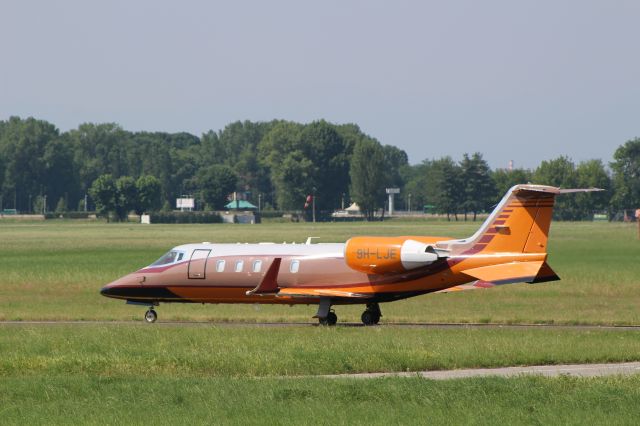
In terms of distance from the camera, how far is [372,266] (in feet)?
125

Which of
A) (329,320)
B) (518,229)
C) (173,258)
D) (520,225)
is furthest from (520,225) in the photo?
(173,258)

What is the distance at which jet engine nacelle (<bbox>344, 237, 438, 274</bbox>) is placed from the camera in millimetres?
37594

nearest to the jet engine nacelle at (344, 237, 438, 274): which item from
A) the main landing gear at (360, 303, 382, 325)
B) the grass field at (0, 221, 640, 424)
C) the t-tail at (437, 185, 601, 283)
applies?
the t-tail at (437, 185, 601, 283)

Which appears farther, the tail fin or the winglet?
the winglet

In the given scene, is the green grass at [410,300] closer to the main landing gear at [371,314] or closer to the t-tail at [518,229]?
the main landing gear at [371,314]

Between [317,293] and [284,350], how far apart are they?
29.4 feet

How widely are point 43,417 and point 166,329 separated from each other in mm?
15828

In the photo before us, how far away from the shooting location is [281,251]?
4009 cm

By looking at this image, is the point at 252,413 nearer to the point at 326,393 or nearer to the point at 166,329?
the point at 326,393

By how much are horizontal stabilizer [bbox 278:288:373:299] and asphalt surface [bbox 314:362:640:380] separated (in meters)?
11.4

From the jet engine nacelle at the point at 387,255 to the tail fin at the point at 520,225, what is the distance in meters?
1.11

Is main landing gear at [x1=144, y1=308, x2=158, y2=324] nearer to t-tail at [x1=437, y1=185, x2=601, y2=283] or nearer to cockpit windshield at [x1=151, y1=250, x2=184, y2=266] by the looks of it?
cockpit windshield at [x1=151, y1=250, x2=184, y2=266]

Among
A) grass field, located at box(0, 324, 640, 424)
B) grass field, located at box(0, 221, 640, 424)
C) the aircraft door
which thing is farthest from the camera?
the aircraft door

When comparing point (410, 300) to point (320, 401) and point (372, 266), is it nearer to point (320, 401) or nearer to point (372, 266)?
point (372, 266)
